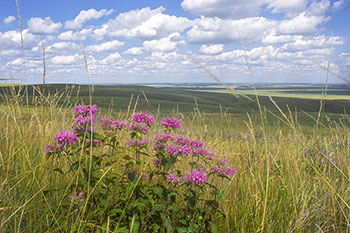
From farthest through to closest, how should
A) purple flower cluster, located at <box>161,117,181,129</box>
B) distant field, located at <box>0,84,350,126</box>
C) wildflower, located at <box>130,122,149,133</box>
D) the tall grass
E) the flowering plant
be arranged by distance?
distant field, located at <box>0,84,350,126</box> → purple flower cluster, located at <box>161,117,181,129</box> → wildflower, located at <box>130,122,149,133</box> → the tall grass → the flowering plant

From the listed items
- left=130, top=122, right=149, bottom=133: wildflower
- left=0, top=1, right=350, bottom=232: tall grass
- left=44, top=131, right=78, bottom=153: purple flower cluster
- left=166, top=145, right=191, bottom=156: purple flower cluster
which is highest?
left=130, top=122, right=149, bottom=133: wildflower

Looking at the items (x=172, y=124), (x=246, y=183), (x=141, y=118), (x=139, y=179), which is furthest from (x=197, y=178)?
(x=246, y=183)

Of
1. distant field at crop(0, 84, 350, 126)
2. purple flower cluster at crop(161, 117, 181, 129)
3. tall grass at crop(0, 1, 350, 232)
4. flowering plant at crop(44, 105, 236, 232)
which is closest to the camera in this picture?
flowering plant at crop(44, 105, 236, 232)

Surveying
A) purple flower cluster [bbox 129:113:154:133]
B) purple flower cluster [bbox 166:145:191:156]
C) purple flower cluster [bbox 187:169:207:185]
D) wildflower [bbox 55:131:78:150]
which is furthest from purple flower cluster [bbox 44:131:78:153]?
purple flower cluster [bbox 187:169:207:185]

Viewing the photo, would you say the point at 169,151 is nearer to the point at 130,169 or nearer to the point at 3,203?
the point at 130,169

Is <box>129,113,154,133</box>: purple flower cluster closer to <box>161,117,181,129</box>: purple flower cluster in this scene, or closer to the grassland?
A: <box>161,117,181,129</box>: purple flower cluster

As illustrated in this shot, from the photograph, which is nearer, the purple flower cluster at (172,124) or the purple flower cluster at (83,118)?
the purple flower cluster at (83,118)

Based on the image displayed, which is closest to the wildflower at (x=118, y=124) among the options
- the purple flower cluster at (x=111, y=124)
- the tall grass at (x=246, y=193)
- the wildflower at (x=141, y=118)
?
the purple flower cluster at (x=111, y=124)

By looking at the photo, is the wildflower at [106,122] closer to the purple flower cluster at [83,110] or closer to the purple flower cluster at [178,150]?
the purple flower cluster at [83,110]

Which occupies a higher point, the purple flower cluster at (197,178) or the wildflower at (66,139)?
the wildflower at (66,139)

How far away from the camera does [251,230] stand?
249cm

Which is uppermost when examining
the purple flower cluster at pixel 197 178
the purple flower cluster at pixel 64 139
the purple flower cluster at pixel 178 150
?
the purple flower cluster at pixel 64 139

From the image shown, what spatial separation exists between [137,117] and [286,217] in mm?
1628

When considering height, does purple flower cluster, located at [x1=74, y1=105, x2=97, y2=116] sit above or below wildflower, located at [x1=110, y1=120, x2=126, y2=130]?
above
